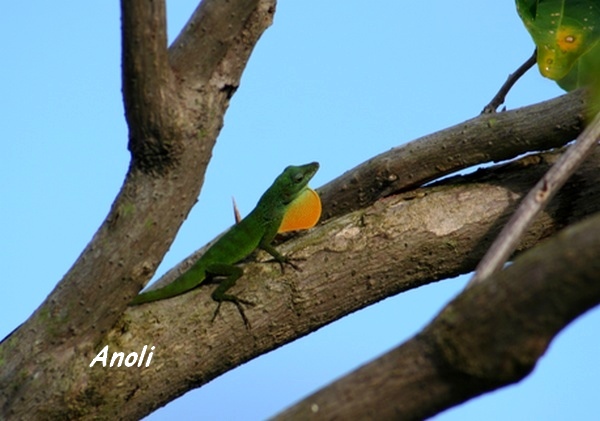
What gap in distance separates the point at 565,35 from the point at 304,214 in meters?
1.31

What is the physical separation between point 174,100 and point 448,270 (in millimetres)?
1272

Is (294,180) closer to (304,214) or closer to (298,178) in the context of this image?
(298,178)

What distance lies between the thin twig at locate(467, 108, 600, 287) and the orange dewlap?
1.47 meters

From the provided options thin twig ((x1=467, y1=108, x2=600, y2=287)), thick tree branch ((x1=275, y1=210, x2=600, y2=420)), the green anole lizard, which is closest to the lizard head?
the green anole lizard

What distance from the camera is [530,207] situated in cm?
227

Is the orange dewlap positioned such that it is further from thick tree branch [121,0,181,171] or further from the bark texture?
thick tree branch [121,0,181,171]

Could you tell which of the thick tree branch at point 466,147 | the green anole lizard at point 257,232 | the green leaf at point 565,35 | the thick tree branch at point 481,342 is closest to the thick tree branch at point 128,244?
the green anole lizard at point 257,232

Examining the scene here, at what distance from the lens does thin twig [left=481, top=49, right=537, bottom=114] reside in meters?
3.83

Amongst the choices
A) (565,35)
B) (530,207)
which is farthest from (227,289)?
(565,35)

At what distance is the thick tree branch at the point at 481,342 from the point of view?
171 cm

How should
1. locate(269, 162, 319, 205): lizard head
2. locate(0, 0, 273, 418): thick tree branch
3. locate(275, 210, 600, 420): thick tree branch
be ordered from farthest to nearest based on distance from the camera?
locate(269, 162, 319, 205): lizard head
locate(0, 0, 273, 418): thick tree branch
locate(275, 210, 600, 420): thick tree branch

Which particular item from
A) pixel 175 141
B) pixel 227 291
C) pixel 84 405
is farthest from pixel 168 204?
pixel 84 405

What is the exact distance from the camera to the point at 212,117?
3.08 metres

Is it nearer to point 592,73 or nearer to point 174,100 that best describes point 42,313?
point 174,100
